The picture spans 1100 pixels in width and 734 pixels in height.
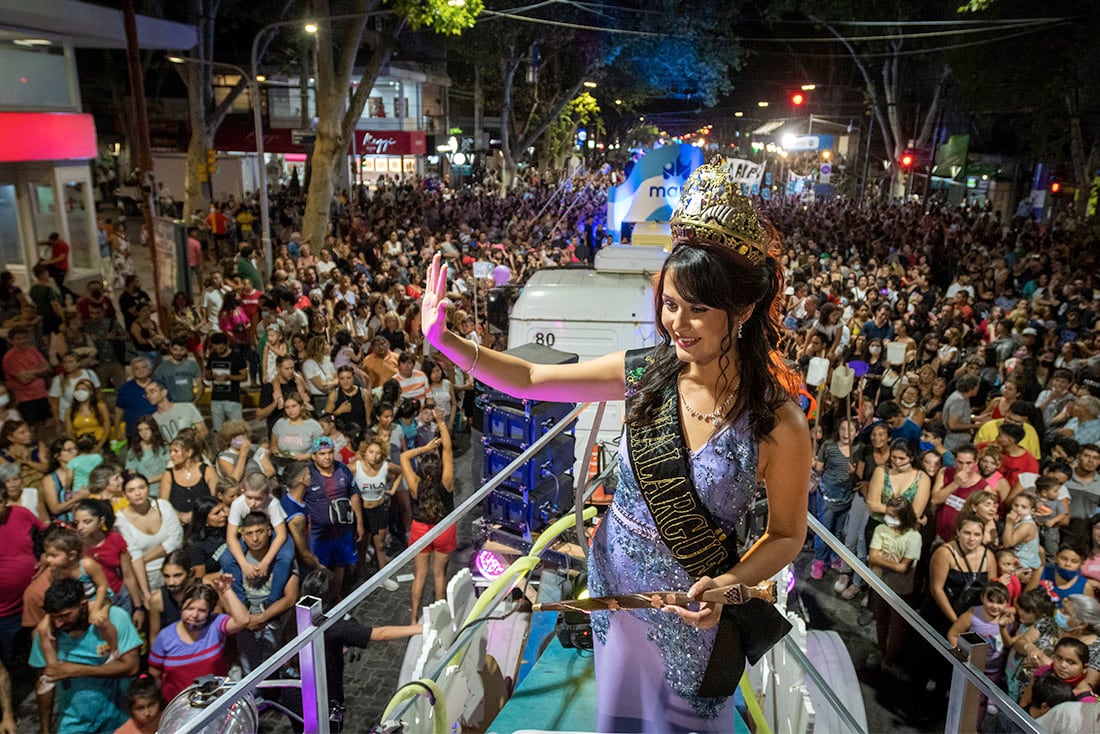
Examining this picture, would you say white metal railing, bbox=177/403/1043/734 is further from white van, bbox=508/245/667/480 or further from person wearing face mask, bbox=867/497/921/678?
white van, bbox=508/245/667/480

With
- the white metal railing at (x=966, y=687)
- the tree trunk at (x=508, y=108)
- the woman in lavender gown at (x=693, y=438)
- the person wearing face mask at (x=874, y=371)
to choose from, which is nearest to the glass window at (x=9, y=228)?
the person wearing face mask at (x=874, y=371)

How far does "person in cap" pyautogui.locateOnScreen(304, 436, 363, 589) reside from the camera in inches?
252

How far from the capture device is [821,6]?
30.0 metres

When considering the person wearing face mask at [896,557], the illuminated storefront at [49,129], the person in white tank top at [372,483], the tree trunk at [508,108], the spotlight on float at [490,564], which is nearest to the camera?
the person wearing face mask at [896,557]

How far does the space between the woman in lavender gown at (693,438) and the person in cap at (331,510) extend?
4370 millimetres

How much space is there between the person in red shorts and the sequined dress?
157 inches

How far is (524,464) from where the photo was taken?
656 cm

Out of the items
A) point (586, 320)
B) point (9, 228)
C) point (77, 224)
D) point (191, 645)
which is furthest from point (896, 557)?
point (77, 224)

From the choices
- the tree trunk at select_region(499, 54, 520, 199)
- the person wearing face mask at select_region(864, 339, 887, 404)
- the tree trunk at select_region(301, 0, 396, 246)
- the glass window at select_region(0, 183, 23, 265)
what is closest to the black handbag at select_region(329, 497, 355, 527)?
the person wearing face mask at select_region(864, 339, 887, 404)

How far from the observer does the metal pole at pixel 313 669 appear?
2.07m

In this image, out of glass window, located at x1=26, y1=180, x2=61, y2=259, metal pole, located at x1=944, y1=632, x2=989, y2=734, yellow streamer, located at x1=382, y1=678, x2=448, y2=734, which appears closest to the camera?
metal pole, located at x1=944, y1=632, x2=989, y2=734

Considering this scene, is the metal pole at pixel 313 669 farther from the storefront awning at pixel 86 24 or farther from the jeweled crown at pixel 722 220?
the storefront awning at pixel 86 24

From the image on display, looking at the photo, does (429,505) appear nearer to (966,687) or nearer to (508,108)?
(966,687)

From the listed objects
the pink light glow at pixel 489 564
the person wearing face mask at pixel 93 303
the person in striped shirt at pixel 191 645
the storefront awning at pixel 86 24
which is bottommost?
the pink light glow at pixel 489 564
